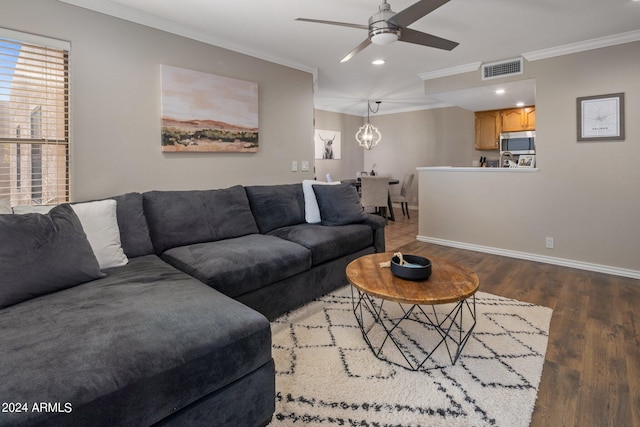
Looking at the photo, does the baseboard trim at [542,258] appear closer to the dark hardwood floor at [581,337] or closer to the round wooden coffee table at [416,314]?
the dark hardwood floor at [581,337]

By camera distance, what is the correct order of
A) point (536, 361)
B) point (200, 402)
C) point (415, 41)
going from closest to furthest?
point (200, 402), point (536, 361), point (415, 41)

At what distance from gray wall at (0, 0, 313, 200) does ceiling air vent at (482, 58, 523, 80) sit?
9.02 feet

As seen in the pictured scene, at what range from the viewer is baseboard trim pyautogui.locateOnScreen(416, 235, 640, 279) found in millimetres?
3400

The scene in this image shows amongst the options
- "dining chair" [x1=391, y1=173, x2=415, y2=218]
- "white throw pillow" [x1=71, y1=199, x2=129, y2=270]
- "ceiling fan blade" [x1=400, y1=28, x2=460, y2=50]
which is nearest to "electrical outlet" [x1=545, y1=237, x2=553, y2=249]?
"ceiling fan blade" [x1=400, y1=28, x2=460, y2=50]

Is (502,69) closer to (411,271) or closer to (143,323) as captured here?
(411,271)

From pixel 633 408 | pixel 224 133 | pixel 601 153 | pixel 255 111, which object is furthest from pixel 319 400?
pixel 601 153

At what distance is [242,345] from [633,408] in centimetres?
181

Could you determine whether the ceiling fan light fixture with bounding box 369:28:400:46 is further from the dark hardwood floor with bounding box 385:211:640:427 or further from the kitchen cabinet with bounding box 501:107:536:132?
the kitchen cabinet with bounding box 501:107:536:132

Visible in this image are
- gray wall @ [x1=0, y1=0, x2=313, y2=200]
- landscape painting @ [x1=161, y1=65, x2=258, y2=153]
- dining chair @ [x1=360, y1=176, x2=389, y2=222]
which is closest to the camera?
gray wall @ [x1=0, y1=0, x2=313, y2=200]

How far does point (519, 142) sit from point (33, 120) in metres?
6.85

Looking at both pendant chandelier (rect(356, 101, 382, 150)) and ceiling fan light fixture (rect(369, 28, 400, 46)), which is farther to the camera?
pendant chandelier (rect(356, 101, 382, 150))

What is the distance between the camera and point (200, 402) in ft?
3.98

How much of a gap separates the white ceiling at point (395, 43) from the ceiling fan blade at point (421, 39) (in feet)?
1.27

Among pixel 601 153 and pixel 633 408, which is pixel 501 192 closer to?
pixel 601 153
